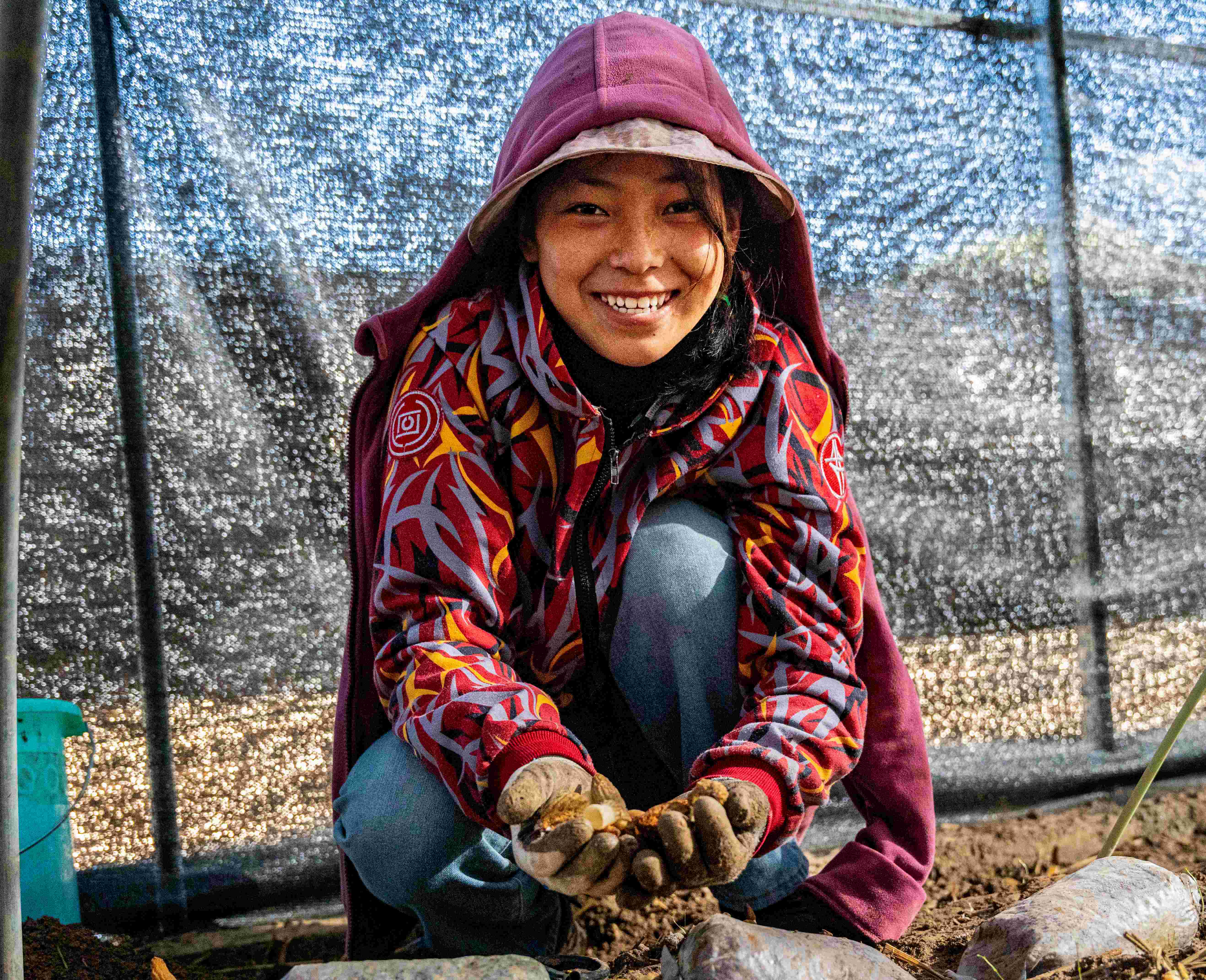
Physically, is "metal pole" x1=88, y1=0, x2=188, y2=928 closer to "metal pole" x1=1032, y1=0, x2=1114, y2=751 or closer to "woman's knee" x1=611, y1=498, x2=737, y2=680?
"woman's knee" x1=611, y1=498, x2=737, y2=680

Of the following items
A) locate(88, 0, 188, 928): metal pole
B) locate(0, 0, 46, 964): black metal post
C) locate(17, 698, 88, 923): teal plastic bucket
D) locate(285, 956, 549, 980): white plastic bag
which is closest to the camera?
locate(0, 0, 46, 964): black metal post

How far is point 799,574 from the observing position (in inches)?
45.2

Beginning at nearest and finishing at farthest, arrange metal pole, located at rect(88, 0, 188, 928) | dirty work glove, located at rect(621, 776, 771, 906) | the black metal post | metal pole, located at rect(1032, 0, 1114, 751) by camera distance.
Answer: the black metal post, dirty work glove, located at rect(621, 776, 771, 906), metal pole, located at rect(88, 0, 188, 928), metal pole, located at rect(1032, 0, 1114, 751)

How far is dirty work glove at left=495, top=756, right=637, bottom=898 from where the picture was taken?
0.81m

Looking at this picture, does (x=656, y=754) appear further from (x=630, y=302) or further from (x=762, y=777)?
(x=630, y=302)

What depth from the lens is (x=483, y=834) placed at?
114 cm

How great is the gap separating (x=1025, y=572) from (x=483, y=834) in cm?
114

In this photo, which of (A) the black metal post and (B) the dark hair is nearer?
(A) the black metal post

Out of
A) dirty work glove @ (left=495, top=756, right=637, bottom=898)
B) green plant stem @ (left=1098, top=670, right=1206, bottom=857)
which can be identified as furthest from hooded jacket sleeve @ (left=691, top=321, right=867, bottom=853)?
green plant stem @ (left=1098, top=670, right=1206, bottom=857)

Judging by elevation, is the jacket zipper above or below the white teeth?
below

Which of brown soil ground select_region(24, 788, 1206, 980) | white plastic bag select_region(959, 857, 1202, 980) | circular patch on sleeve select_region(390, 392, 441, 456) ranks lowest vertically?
brown soil ground select_region(24, 788, 1206, 980)

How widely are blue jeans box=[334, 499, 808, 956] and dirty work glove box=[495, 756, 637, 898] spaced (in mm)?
255

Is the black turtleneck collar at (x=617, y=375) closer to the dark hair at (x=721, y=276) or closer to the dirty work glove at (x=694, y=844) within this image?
the dark hair at (x=721, y=276)

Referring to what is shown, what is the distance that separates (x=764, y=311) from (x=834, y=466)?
0.83ft
